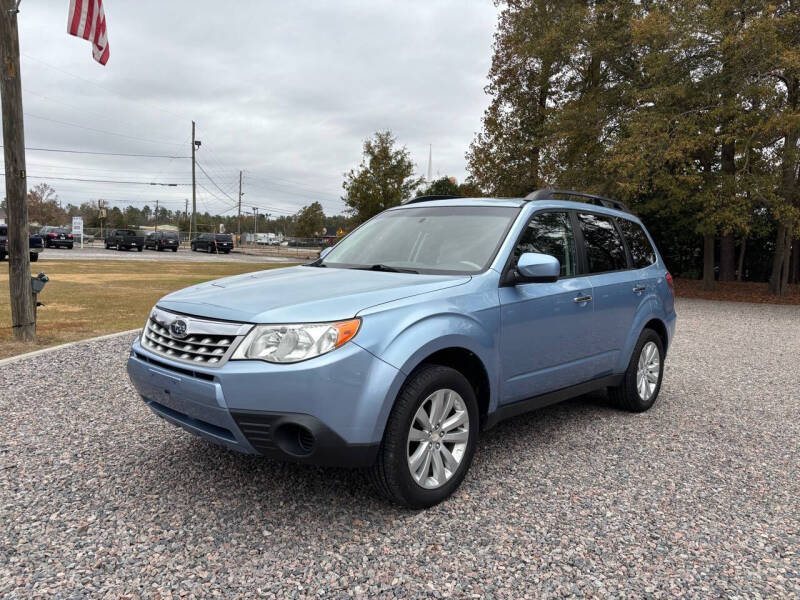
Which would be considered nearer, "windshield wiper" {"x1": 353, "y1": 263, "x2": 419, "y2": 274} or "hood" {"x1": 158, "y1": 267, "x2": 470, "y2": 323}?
"hood" {"x1": 158, "y1": 267, "x2": 470, "y2": 323}

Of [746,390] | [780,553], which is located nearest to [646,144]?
[746,390]

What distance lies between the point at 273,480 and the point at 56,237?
4404 centimetres

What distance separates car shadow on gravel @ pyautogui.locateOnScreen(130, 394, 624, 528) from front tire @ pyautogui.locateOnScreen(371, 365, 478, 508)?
0.22 m

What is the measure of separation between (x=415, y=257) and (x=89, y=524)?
2448mm

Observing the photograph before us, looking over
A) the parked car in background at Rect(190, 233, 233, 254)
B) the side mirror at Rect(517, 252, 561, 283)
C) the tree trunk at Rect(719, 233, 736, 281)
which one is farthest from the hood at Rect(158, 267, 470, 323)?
the parked car in background at Rect(190, 233, 233, 254)

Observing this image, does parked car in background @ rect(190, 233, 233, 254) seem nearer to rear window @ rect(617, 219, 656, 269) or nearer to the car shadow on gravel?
rear window @ rect(617, 219, 656, 269)

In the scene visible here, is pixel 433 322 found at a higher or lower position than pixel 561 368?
higher

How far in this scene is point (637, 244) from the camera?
541 cm

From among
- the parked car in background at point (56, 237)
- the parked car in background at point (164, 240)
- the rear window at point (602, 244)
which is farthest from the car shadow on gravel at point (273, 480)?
the parked car in background at point (164, 240)

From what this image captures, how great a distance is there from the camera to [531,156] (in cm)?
2314

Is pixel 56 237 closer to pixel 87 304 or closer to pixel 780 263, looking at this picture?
pixel 87 304

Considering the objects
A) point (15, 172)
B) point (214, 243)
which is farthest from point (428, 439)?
point (214, 243)

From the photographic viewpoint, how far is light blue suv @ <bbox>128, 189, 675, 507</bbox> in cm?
280

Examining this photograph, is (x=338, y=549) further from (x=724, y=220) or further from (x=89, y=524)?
(x=724, y=220)
